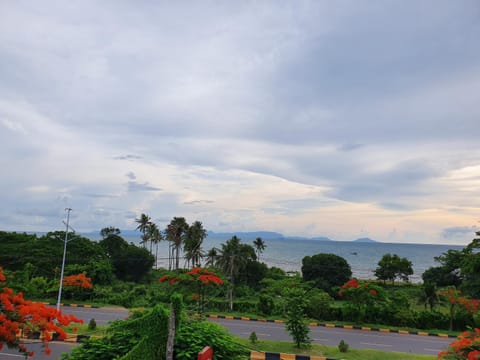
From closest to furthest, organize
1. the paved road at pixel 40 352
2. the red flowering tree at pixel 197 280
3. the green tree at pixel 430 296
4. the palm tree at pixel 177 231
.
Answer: the paved road at pixel 40 352 → the red flowering tree at pixel 197 280 → the green tree at pixel 430 296 → the palm tree at pixel 177 231

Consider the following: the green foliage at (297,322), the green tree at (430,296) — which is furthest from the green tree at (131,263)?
the green tree at (430,296)

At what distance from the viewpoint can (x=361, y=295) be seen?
81.4ft

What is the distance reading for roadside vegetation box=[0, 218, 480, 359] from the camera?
61.3 ft

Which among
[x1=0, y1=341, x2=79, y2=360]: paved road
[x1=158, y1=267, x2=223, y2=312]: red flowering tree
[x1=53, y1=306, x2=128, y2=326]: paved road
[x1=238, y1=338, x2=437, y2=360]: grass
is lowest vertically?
[x1=53, y1=306, x2=128, y2=326]: paved road

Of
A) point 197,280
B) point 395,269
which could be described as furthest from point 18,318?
point 395,269

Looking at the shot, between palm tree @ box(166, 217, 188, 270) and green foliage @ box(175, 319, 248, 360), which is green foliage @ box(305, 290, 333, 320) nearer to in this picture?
green foliage @ box(175, 319, 248, 360)

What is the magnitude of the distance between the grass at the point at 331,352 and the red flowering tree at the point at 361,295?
26.7 ft

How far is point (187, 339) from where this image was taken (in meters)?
7.27

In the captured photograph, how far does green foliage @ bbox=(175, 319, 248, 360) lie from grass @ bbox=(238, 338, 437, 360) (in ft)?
25.0

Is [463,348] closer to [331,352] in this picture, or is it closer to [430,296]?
[331,352]

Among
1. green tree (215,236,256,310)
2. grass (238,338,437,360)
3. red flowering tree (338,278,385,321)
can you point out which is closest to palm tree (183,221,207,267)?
green tree (215,236,256,310)

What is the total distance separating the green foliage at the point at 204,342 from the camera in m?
7.04

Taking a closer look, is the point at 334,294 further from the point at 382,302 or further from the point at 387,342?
the point at 387,342

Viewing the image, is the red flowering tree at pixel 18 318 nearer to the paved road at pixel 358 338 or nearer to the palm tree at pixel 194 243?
the paved road at pixel 358 338
